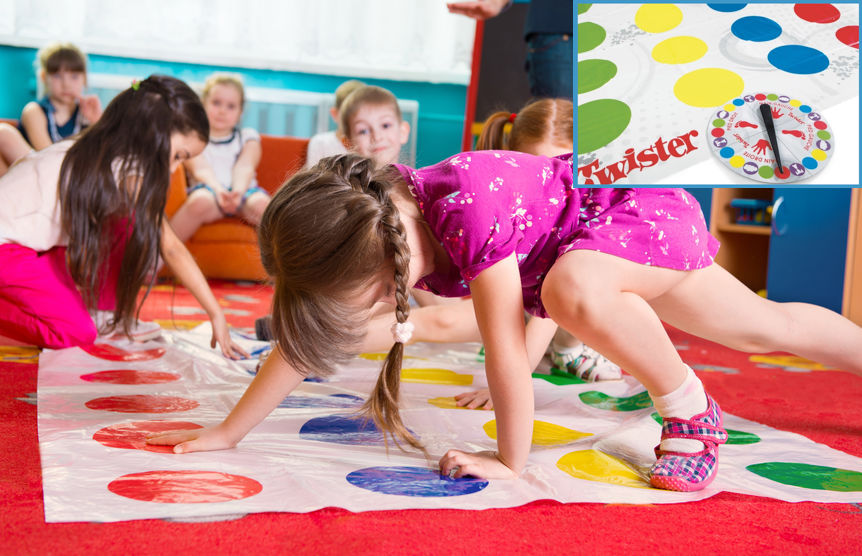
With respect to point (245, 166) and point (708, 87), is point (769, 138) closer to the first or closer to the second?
point (708, 87)

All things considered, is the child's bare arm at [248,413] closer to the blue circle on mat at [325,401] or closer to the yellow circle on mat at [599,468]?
the blue circle on mat at [325,401]

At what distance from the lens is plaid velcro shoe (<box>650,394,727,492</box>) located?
0.84 m

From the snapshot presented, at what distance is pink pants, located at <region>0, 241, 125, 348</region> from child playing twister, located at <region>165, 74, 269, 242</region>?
901 millimetres

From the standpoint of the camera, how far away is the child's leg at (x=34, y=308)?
140 centimetres

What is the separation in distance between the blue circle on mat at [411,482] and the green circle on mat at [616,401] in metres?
0.44

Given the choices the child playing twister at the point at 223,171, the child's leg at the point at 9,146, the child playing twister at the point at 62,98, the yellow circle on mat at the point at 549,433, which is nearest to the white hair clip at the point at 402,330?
the yellow circle on mat at the point at 549,433

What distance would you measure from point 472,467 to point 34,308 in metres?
0.95

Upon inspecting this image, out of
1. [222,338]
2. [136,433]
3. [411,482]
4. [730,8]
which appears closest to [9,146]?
[222,338]

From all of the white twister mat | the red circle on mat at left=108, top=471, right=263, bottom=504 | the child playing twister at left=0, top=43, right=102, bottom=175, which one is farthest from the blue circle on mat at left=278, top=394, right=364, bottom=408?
the child playing twister at left=0, top=43, right=102, bottom=175

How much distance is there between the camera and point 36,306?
1407 mm

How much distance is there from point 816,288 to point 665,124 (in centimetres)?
193

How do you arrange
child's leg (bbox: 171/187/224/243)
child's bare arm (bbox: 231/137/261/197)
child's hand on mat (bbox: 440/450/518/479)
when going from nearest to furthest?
child's hand on mat (bbox: 440/450/518/479)
child's leg (bbox: 171/187/224/243)
child's bare arm (bbox: 231/137/261/197)

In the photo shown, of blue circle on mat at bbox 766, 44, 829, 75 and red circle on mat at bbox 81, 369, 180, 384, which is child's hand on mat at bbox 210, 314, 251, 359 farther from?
blue circle on mat at bbox 766, 44, 829, 75

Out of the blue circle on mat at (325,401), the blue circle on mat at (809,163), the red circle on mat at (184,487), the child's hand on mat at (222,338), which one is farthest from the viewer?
A: the child's hand on mat at (222,338)
